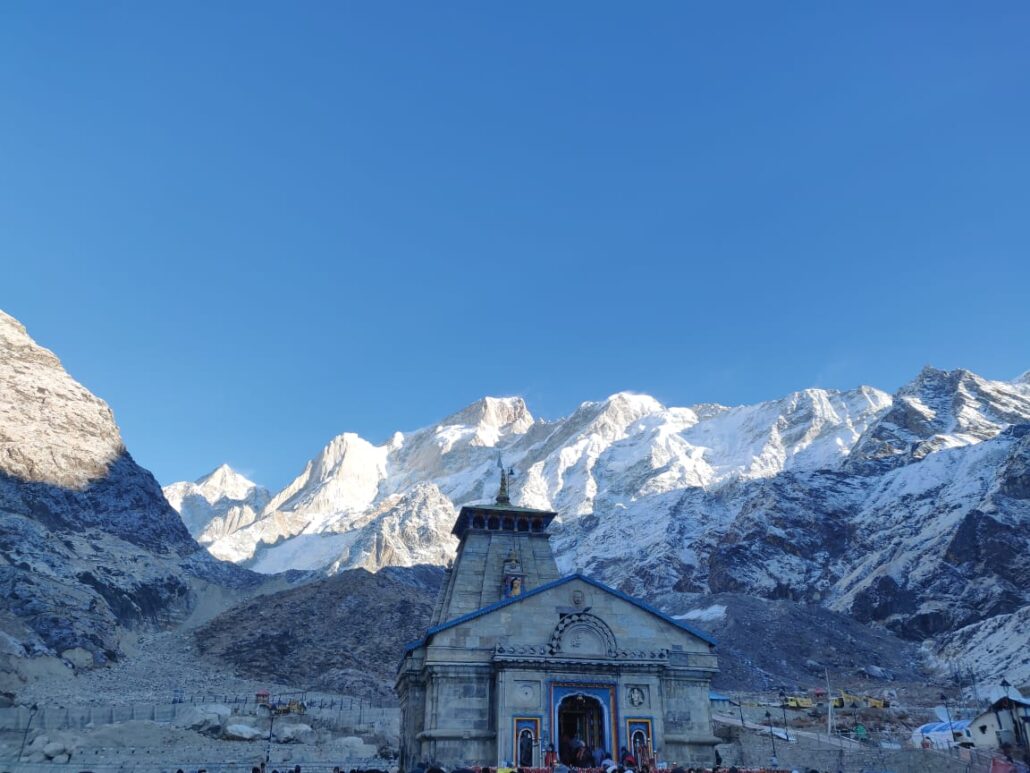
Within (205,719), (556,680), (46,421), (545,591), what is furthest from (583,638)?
(46,421)

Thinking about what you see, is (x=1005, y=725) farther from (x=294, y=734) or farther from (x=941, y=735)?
(x=294, y=734)

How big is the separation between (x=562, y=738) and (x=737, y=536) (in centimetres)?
14257

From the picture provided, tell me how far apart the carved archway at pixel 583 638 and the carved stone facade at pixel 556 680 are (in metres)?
0.03

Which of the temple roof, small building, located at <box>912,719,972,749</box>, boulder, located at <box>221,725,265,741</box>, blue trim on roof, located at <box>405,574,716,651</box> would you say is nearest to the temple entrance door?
blue trim on roof, located at <box>405,574,716,651</box>

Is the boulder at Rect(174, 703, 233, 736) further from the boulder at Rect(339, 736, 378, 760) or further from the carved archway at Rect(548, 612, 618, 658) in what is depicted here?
the carved archway at Rect(548, 612, 618, 658)

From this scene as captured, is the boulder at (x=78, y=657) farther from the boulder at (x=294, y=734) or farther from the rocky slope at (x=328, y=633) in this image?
the boulder at (x=294, y=734)

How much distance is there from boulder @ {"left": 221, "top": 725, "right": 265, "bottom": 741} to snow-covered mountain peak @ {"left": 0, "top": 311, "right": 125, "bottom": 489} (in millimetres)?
85919

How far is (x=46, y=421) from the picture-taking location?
13562cm

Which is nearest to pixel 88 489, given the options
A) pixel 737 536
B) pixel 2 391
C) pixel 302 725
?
pixel 2 391

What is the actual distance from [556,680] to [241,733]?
3309cm

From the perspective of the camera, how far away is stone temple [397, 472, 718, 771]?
26.6m

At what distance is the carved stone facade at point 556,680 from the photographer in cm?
2661

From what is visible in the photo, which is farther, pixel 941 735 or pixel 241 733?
pixel 241 733

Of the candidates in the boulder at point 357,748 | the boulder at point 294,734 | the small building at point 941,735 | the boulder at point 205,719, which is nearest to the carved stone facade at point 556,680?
the small building at point 941,735
